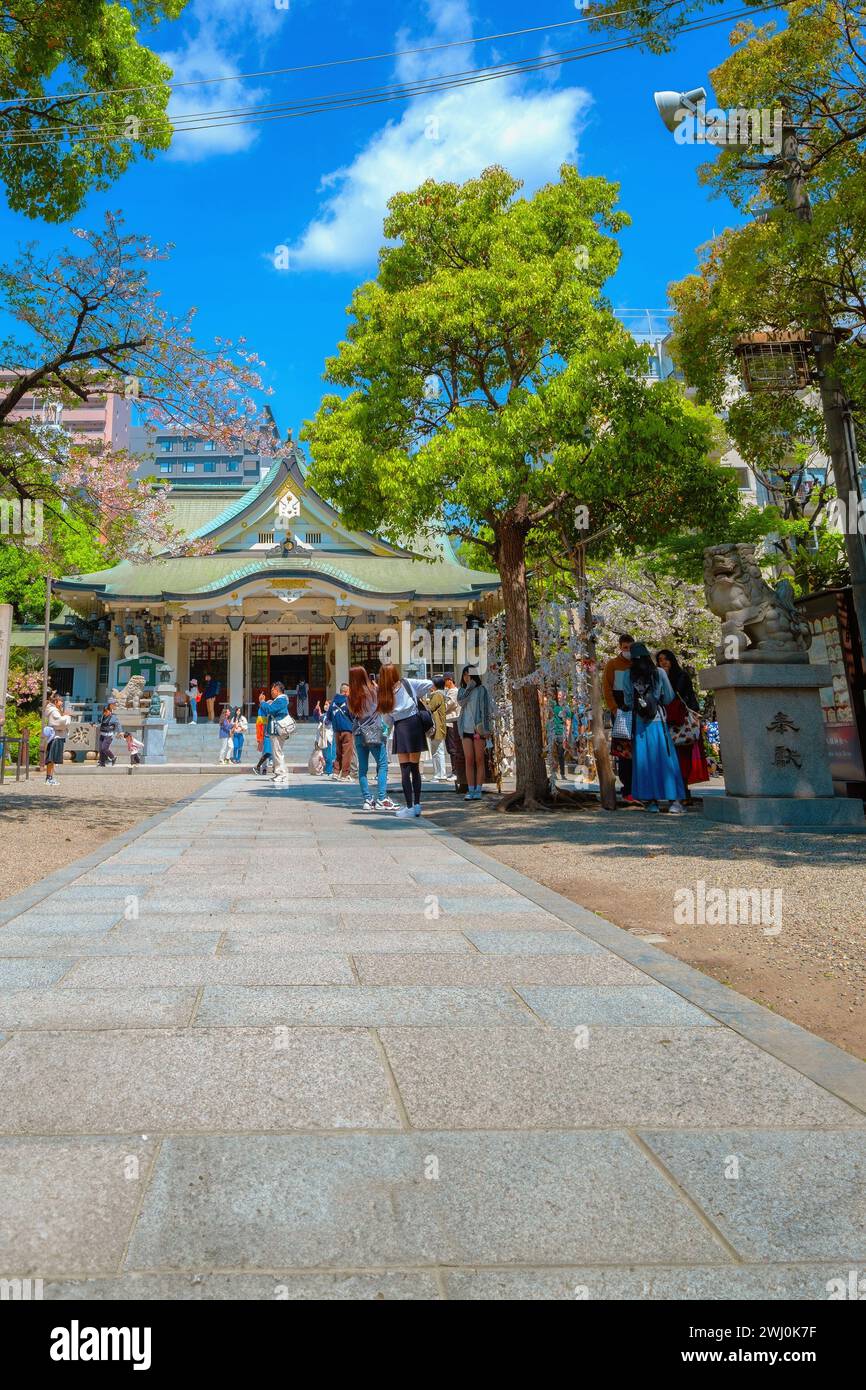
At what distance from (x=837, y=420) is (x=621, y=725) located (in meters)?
4.10

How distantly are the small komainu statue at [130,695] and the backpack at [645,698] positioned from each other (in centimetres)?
2283

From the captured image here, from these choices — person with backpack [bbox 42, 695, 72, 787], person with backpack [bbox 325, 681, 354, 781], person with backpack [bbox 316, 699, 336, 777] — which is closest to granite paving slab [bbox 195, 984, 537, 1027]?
person with backpack [bbox 325, 681, 354, 781]

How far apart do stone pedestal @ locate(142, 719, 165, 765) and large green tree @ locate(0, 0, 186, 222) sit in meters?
17.8

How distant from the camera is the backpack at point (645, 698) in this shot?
10.2 m

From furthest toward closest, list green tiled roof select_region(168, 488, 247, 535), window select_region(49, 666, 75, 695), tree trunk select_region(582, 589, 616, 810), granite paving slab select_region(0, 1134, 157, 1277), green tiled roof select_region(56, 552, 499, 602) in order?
green tiled roof select_region(168, 488, 247, 535), window select_region(49, 666, 75, 695), green tiled roof select_region(56, 552, 499, 602), tree trunk select_region(582, 589, 616, 810), granite paving slab select_region(0, 1134, 157, 1277)

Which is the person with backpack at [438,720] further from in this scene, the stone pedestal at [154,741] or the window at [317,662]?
the window at [317,662]

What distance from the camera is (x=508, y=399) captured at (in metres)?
10.9

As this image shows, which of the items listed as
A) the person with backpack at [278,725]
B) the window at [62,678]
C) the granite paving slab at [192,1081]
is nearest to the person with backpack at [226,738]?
the person with backpack at [278,725]

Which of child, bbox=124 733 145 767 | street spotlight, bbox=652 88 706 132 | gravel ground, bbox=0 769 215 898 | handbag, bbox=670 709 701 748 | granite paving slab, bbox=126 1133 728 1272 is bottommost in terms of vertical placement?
granite paving slab, bbox=126 1133 728 1272

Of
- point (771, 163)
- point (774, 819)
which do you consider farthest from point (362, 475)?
point (774, 819)

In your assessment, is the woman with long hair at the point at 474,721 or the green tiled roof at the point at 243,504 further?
the green tiled roof at the point at 243,504

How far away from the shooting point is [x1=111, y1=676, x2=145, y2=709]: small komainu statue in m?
29.8

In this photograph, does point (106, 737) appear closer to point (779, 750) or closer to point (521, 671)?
point (521, 671)

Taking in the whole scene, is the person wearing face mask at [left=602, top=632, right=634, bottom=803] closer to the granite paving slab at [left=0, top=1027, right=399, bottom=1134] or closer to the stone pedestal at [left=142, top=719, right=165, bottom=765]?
the granite paving slab at [left=0, top=1027, right=399, bottom=1134]
